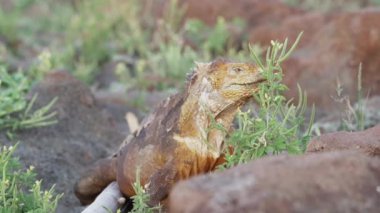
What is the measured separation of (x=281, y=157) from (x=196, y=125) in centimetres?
161

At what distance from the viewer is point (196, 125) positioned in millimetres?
5086

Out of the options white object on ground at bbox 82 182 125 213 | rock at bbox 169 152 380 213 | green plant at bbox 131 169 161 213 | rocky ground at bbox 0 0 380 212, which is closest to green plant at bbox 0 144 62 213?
white object on ground at bbox 82 182 125 213

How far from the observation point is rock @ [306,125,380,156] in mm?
4668

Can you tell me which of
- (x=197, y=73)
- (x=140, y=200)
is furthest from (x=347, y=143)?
(x=140, y=200)

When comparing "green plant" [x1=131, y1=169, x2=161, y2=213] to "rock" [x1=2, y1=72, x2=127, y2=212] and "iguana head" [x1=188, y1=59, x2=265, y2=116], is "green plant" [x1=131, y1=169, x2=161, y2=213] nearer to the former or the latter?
"iguana head" [x1=188, y1=59, x2=265, y2=116]

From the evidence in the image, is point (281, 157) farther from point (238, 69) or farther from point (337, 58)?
point (337, 58)

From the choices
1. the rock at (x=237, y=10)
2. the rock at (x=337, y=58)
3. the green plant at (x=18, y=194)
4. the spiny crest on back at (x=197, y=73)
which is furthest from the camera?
the rock at (x=237, y=10)

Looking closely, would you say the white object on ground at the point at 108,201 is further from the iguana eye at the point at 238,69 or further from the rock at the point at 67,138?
the iguana eye at the point at 238,69

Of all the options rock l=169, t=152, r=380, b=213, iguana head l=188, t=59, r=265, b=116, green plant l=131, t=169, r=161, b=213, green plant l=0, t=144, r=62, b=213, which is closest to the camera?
rock l=169, t=152, r=380, b=213

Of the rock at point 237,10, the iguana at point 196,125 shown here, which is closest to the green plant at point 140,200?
the iguana at point 196,125

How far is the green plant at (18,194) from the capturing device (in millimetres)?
4844

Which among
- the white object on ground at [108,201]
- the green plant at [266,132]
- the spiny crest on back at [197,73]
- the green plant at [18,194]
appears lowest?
the white object on ground at [108,201]

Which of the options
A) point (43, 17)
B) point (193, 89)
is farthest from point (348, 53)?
point (43, 17)

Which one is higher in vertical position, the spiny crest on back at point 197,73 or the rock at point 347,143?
the spiny crest on back at point 197,73
